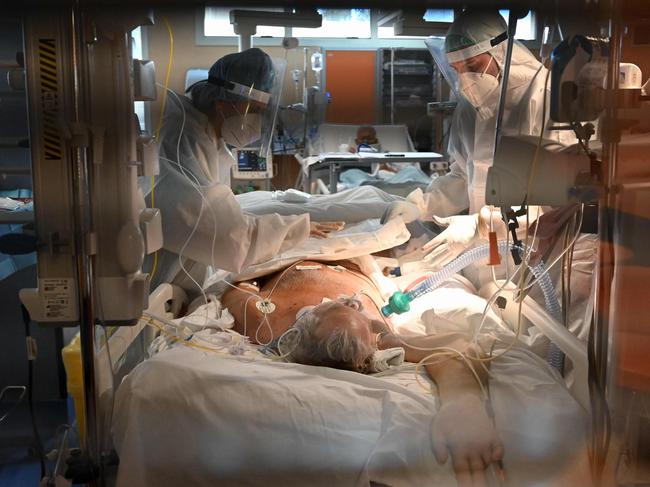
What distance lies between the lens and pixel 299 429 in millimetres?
1412

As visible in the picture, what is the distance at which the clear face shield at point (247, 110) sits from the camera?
2.13 m

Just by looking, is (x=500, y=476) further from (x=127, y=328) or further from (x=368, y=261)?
(x=368, y=261)

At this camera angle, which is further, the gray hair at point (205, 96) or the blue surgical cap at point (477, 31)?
the blue surgical cap at point (477, 31)

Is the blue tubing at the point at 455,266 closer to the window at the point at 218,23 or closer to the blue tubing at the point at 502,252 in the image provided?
the blue tubing at the point at 502,252

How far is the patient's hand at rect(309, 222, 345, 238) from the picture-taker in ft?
8.53

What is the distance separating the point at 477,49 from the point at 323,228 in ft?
2.91

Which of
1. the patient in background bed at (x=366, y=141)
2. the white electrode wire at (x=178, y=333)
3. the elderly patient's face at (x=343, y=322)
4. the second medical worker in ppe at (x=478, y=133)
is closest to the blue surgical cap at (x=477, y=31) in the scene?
the second medical worker in ppe at (x=478, y=133)

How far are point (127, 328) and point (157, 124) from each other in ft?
2.23

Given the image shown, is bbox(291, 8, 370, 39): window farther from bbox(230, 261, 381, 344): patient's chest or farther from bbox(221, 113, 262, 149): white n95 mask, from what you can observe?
Answer: bbox(230, 261, 381, 344): patient's chest

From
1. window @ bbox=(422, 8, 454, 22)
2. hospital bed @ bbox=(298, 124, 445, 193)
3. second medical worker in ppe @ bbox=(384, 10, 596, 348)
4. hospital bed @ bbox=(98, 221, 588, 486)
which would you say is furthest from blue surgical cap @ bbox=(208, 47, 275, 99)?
hospital bed @ bbox=(298, 124, 445, 193)

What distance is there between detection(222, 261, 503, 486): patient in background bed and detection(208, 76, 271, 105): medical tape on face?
61cm

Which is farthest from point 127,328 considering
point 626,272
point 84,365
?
point 626,272

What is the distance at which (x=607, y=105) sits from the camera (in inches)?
52.7

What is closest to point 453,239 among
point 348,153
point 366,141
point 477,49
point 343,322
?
point 477,49
